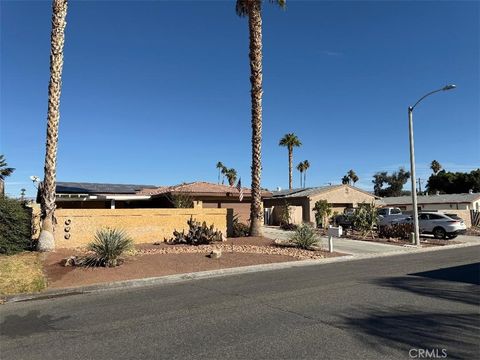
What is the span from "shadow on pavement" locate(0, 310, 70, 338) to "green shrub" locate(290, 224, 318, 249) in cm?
1327

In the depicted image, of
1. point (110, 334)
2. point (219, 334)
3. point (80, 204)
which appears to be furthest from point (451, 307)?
point (80, 204)

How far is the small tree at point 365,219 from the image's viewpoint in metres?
27.5

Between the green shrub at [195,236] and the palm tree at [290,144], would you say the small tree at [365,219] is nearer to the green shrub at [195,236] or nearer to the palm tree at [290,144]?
the green shrub at [195,236]

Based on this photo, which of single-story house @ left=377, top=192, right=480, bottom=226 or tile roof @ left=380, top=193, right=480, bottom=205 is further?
tile roof @ left=380, top=193, right=480, bottom=205

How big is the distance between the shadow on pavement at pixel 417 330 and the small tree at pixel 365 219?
65.9 ft

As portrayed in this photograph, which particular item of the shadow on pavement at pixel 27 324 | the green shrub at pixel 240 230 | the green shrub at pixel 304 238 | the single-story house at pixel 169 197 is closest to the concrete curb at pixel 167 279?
the green shrub at pixel 304 238

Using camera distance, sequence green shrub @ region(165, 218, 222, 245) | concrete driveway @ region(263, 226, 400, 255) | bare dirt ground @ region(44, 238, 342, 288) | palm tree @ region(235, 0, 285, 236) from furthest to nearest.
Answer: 1. palm tree @ region(235, 0, 285, 236)
2. concrete driveway @ region(263, 226, 400, 255)
3. green shrub @ region(165, 218, 222, 245)
4. bare dirt ground @ region(44, 238, 342, 288)

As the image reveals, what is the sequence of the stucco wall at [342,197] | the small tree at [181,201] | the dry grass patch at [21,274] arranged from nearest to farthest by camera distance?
the dry grass patch at [21,274] → the small tree at [181,201] → the stucco wall at [342,197]

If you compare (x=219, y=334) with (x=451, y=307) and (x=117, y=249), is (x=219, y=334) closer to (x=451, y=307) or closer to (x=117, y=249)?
(x=451, y=307)

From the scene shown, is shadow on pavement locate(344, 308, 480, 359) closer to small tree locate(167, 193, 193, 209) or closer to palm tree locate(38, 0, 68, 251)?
palm tree locate(38, 0, 68, 251)

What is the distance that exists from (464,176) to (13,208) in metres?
79.8

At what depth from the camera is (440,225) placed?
1117 inches

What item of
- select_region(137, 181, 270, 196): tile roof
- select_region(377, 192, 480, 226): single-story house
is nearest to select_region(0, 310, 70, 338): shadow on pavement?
select_region(137, 181, 270, 196): tile roof

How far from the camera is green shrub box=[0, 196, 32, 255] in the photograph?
15523mm
